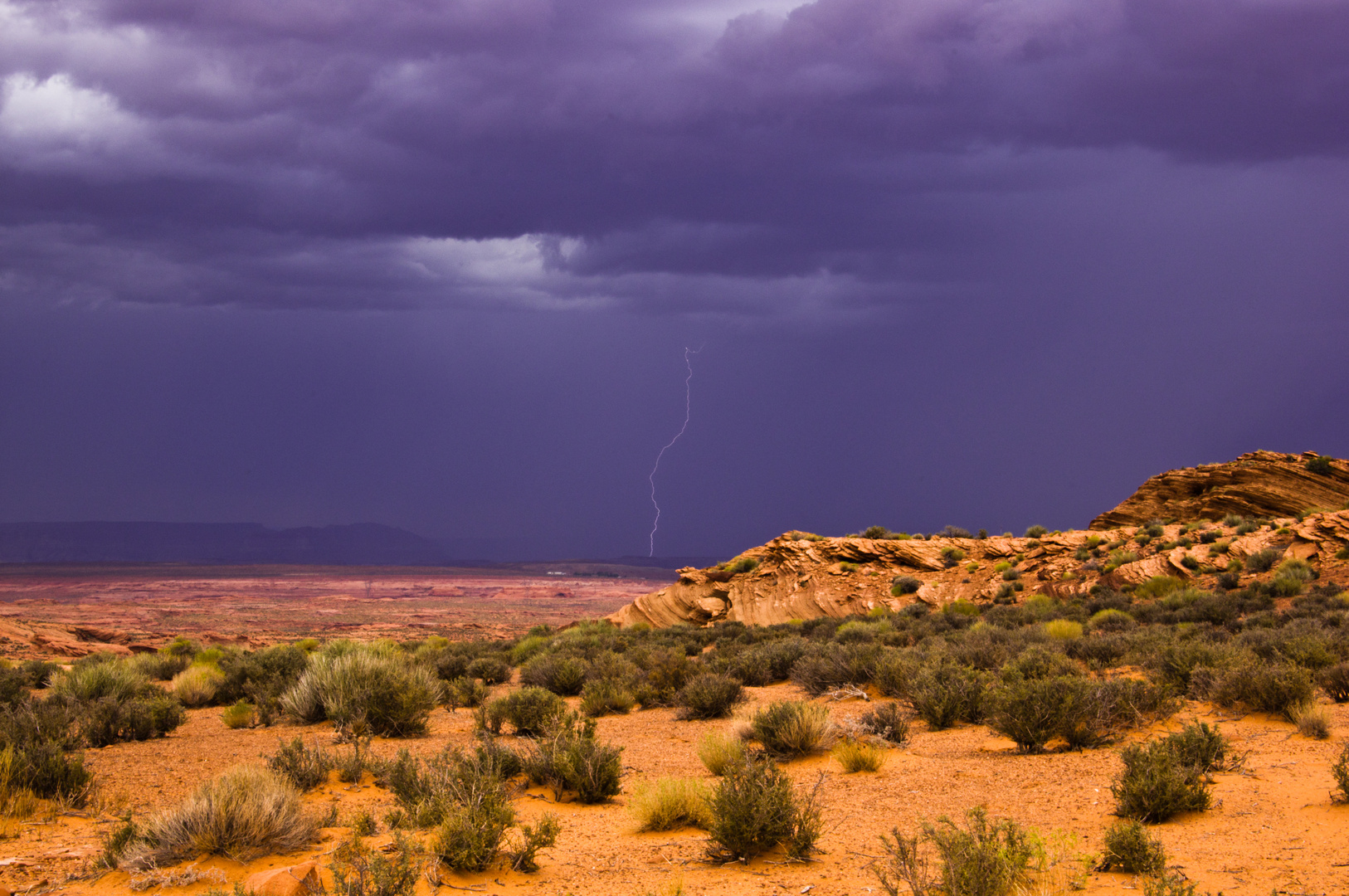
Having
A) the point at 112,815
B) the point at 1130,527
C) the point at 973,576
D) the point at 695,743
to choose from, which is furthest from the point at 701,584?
the point at 112,815

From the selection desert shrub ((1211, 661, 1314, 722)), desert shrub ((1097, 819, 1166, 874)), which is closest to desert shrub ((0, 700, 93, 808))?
desert shrub ((1097, 819, 1166, 874))

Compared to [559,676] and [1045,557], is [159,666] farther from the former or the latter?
[1045,557]

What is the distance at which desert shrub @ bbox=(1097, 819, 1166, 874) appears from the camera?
17.9 ft

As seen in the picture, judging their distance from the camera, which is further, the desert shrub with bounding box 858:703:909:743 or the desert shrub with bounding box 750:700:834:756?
the desert shrub with bounding box 858:703:909:743

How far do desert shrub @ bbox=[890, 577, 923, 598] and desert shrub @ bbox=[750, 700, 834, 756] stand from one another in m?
19.3

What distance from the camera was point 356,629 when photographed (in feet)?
155

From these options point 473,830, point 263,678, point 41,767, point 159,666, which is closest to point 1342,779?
point 473,830

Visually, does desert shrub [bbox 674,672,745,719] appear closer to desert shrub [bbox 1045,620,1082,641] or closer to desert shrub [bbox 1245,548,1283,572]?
desert shrub [bbox 1045,620,1082,641]

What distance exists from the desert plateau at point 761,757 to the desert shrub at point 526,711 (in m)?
0.05

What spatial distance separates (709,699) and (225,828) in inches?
312

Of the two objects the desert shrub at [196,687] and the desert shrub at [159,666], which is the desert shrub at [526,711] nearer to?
the desert shrub at [196,687]

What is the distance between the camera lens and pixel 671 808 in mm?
7277

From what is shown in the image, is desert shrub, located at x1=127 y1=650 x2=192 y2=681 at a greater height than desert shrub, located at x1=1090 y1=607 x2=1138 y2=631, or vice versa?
desert shrub, located at x1=1090 y1=607 x2=1138 y2=631

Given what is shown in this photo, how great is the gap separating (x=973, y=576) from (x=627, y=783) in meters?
23.0
